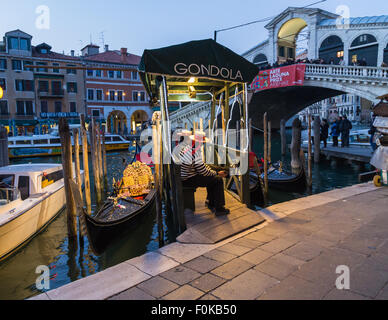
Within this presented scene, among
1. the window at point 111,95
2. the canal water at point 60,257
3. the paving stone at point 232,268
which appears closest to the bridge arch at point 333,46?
the window at point 111,95

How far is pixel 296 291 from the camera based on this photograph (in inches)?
96.3

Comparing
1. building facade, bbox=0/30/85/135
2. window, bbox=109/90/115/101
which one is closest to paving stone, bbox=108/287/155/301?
building facade, bbox=0/30/85/135

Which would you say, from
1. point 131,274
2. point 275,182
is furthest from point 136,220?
point 275,182

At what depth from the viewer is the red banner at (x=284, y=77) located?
64.5 ft

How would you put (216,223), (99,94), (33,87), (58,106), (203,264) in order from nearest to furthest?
(203,264) → (216,223) → (33,87) → (58,106) → (99,94)

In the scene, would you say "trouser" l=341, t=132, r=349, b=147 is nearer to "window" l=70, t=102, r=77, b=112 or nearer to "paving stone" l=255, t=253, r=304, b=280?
"paving stone" l=255, t=253, r=304, b=280

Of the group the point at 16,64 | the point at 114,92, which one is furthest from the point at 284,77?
the point at 16,64

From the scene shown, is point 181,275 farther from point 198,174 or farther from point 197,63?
point 197,63

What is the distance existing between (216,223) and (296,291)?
1773 millimetres

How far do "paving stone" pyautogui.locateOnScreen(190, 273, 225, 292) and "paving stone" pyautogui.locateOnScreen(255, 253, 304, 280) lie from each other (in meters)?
0.44

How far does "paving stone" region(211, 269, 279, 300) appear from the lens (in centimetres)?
243

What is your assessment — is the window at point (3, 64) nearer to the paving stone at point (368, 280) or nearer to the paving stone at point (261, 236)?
the paving stone at point (261, 236)
